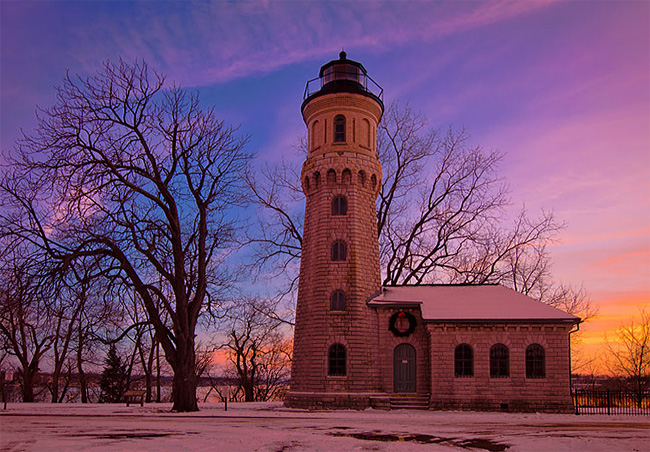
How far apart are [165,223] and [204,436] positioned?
12.0 m

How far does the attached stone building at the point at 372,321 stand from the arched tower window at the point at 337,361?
0.05 metres

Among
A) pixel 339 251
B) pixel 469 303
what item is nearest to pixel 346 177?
pixel 339 251

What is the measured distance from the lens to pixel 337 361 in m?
28.3

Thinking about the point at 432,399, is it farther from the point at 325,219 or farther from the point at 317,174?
the point at 317,174

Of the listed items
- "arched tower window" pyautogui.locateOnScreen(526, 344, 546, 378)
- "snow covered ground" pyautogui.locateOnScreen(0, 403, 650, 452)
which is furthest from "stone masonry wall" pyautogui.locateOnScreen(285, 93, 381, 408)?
"arched tower window" pyautogui.locateOnScreen(526, 344, 546, 378)

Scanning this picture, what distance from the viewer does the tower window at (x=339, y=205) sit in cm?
3039

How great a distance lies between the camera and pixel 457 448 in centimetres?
1425

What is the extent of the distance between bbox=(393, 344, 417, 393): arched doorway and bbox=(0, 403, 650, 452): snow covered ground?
5.40 m

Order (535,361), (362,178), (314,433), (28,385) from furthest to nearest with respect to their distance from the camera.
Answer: (28,385)
(362,178)
(535,361)
(314,433)

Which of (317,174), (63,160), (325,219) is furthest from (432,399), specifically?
(63,160)

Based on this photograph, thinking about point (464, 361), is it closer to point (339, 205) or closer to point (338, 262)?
point (338, 262)

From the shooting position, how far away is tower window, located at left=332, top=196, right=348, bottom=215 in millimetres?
30391

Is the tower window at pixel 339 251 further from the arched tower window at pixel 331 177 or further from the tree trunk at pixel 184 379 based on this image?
the tree trunk at pixel 184 379

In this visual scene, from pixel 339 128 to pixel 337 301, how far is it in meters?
9.38
